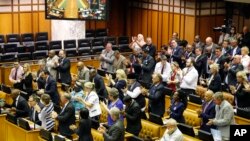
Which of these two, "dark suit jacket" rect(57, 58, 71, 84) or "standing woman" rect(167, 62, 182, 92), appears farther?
"dark suit jacket" rect(57, 58, 71, 84)

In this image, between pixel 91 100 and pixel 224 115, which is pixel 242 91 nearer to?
pixel 224 115

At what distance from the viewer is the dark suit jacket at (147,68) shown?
1650 centimetres

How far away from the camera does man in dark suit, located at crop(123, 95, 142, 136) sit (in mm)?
11250

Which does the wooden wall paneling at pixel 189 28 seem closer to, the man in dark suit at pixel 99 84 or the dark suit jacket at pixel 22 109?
the man in dark suit at pixel 99 84

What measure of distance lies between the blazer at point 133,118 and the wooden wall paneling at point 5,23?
499 inches

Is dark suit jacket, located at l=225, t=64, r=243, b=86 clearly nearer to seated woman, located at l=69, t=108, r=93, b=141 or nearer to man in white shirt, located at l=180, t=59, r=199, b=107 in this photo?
man in white shirt, located at l=180, t=59, r=199, b=107

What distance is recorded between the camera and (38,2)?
2378 cm

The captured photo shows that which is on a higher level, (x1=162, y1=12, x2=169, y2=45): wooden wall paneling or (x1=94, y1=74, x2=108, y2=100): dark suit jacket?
(x1=162, y1=12, x2=169, y2=45): wooden wall paneling

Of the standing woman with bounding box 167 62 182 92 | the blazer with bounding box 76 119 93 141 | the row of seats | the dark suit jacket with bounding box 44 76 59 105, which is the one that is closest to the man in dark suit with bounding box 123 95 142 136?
the blazer with bounding box 76 119 93 141

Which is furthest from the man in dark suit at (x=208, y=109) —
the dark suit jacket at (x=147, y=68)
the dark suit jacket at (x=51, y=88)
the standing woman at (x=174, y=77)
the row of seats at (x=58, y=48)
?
the row of seats at (x=58, y=48)

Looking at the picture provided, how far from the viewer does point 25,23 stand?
2361 cm

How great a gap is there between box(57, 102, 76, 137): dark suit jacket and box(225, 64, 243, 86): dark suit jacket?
4804 mm

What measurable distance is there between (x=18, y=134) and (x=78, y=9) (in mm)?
7794

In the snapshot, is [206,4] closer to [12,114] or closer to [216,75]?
[216,75]
